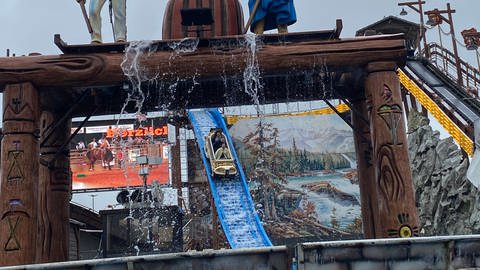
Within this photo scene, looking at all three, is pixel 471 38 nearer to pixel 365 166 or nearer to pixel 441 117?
pixel 441 117

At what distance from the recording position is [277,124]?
116 ft

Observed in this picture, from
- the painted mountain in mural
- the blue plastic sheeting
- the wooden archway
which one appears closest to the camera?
the wooden archway

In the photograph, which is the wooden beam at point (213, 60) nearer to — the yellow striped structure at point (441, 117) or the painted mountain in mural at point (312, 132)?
the yellow striped structure at point (441, 117)

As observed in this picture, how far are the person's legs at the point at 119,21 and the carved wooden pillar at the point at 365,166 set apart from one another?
13.6 ft

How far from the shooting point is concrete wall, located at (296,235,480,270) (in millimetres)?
4543

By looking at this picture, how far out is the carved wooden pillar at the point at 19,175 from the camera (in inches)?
298

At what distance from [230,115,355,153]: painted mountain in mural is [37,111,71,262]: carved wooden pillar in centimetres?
2503

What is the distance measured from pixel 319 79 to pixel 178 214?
1028 centimetres

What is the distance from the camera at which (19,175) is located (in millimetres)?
7797

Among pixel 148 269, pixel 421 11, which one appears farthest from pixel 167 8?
pixel 421 11

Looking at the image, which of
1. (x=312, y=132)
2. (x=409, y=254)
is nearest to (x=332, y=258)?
(x=409, y=254)

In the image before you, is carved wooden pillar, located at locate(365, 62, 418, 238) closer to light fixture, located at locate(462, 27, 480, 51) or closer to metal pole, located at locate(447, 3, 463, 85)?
metal pole, located at locate(447, 3, 463, 85)

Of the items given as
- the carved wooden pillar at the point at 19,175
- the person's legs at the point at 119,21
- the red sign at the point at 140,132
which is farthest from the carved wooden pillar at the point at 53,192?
the red sign at the point at 140,132

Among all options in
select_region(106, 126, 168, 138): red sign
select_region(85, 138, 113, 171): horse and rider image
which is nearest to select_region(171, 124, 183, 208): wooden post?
select_region(106, 126, 168, 138): red sign
